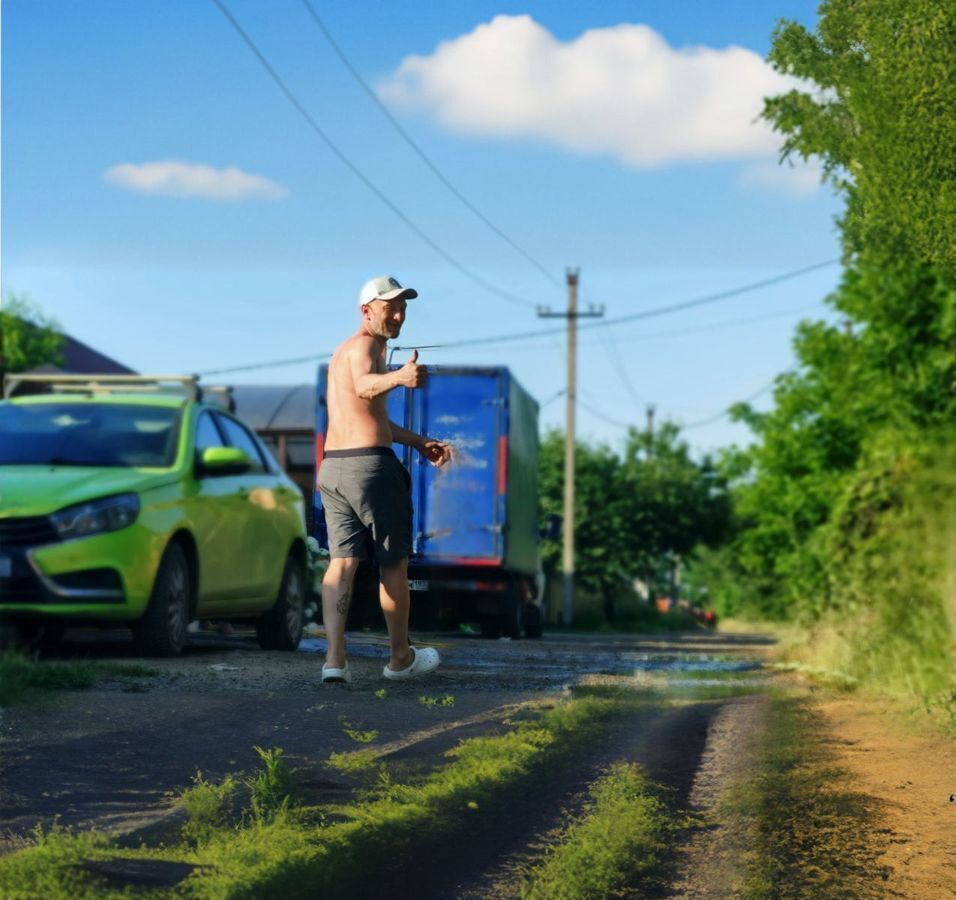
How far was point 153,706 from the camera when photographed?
647 centimetres

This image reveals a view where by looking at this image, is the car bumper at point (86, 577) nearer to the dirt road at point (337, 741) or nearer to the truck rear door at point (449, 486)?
the dirt road at point (337, 741)

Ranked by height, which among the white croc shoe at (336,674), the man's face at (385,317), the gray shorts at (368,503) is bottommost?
the white croc shoe at (336,674)

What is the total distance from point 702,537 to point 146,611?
6071cm

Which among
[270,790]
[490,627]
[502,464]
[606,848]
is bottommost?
[606,848]

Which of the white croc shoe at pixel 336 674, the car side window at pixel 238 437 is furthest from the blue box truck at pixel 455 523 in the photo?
the car side window at pixel 238 437

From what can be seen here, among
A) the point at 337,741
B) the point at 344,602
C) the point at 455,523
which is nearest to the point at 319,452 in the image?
the point at 344,602

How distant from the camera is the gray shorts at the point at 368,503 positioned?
4858mm

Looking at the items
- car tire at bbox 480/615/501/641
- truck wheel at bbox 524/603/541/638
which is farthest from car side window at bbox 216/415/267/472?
truck wheel at bbox 524/603/541/638

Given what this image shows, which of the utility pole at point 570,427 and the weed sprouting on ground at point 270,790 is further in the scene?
the utility pole at point 570,427

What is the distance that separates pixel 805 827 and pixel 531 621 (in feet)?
17.2

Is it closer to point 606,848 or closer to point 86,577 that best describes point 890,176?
point 606,848

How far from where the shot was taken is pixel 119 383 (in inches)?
332

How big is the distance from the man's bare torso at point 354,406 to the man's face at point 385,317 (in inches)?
1.4

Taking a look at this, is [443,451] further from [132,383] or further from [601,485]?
[601,485]
